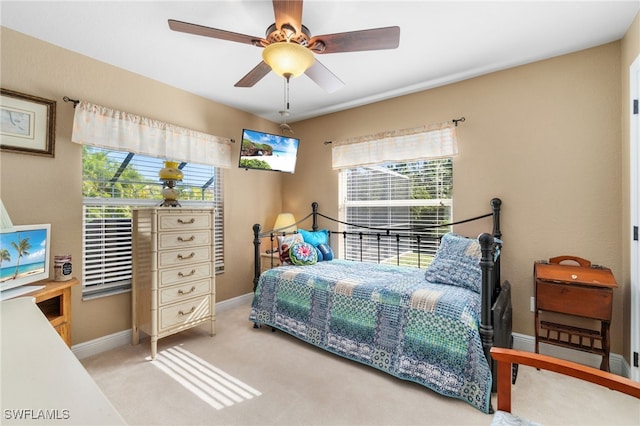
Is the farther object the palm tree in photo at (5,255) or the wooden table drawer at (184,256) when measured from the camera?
the wooden table drawer at (184,256)

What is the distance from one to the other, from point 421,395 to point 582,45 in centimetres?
281

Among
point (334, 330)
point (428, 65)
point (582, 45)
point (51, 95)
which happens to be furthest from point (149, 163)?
point (582, 45)

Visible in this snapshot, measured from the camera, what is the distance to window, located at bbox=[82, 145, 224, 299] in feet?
8.07

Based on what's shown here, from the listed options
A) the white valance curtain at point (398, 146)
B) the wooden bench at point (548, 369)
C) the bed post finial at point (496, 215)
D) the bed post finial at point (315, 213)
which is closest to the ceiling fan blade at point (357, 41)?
the white valance curtain at point (398, 146)

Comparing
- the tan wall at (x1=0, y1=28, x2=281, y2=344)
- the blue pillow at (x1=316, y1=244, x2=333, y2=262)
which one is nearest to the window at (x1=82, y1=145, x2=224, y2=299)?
the tan wall at (x1=0, y1=28, x2=281, y2=344)

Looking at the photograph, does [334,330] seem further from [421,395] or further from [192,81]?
[192,81]

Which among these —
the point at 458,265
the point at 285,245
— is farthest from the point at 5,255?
the point at 458,265

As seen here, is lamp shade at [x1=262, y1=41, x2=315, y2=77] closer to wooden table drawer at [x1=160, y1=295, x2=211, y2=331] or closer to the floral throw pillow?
the floral throw pillow

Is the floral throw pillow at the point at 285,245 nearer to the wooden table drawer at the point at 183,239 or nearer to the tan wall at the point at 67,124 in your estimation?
the wooden table drawer at the point at 183,239

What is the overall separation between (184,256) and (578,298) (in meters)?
3.03

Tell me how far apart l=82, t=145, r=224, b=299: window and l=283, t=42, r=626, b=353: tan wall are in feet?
9.19

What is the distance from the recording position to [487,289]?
1.77m

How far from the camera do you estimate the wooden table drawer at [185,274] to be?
2.44 metres

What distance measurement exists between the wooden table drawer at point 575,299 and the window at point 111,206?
3426 mm
